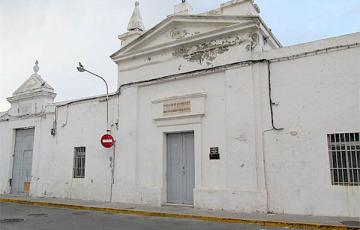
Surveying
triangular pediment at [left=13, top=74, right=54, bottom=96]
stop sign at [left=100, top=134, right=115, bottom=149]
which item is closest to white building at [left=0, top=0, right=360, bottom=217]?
stop sign at [left=100, top=134, right=115, bottom=149]

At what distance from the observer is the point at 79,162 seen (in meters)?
13.7

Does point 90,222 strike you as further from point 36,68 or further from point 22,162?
point 36,68

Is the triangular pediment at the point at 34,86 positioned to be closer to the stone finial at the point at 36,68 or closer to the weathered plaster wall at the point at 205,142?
the stone finial at the point at 36,68

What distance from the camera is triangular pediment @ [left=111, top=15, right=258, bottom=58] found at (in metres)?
10.6

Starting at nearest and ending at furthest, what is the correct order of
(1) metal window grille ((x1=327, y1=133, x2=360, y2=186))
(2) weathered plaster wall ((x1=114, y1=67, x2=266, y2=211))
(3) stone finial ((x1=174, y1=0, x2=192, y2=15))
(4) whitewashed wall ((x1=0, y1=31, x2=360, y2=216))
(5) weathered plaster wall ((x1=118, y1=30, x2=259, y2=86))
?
1. (1) metal window grille ((x1=327, y1=133, x2=360, y2=186))
2. (4) whitewashed wall ((x1=0, y1=31, x2=360, y2=216))
3. (2) weathered plaster wall ((x1=114, y1=67, x2=266, y2=211))
4. (5) weathered plaster wall ((x1=118, y1=30, x2=259, y2=86))
5. (3) stone finial ((x1=174, y1=0, x2=192, y2=15))

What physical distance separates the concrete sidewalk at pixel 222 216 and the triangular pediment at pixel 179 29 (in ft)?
17.8

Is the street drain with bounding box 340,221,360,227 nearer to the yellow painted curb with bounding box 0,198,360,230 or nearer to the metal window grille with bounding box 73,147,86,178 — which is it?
the yellow painted curb with bounding box 0,198,360,230

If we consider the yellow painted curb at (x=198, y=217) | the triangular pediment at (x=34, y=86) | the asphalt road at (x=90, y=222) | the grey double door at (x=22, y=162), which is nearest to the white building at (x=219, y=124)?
the grey double door at (x=22, y=162)

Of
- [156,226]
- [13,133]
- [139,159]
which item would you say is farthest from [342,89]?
[13,133]

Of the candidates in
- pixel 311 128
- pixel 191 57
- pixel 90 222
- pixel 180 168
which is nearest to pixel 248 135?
pixel 311 128

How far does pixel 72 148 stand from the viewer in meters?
14.0

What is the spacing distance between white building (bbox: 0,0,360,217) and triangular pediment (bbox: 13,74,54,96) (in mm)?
1550

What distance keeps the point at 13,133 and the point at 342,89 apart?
47.4ft

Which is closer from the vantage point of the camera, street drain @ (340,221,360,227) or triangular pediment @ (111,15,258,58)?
street drain @ (340,221,360,227)
